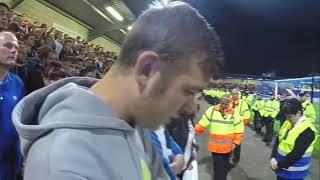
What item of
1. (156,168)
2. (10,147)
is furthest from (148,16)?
(10,147)

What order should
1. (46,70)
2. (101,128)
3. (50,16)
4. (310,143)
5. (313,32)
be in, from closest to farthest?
(101,128) → (46,70) → (310,143) → (50,16) → (313,32)

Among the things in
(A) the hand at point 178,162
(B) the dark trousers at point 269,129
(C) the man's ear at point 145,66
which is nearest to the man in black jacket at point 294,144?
(A) the hand at point 178,162

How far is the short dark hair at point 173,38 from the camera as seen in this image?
1086 millimetres

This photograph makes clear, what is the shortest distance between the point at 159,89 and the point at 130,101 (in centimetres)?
8

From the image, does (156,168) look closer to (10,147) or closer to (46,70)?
(10,147)

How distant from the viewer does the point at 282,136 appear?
5555 millimetres

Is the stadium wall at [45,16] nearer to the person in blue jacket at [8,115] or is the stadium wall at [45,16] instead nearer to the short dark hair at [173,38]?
the person in blue jacket at [8,115]

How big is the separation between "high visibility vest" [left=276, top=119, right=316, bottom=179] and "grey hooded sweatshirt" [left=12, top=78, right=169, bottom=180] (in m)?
4.43

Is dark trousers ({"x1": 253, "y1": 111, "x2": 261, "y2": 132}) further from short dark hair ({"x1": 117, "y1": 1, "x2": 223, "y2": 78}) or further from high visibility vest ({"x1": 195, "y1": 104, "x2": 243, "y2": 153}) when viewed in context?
short dark hair ({"x1": 117, "y1": 1, "x2": 223, "y2": 78})

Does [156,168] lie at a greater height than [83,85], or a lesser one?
lesser

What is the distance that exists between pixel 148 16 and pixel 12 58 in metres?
2.66

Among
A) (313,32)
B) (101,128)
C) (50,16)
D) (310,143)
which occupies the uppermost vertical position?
(313,32)

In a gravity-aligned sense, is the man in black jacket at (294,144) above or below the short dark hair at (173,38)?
below

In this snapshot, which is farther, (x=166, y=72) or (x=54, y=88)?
(x=54, y=88)
